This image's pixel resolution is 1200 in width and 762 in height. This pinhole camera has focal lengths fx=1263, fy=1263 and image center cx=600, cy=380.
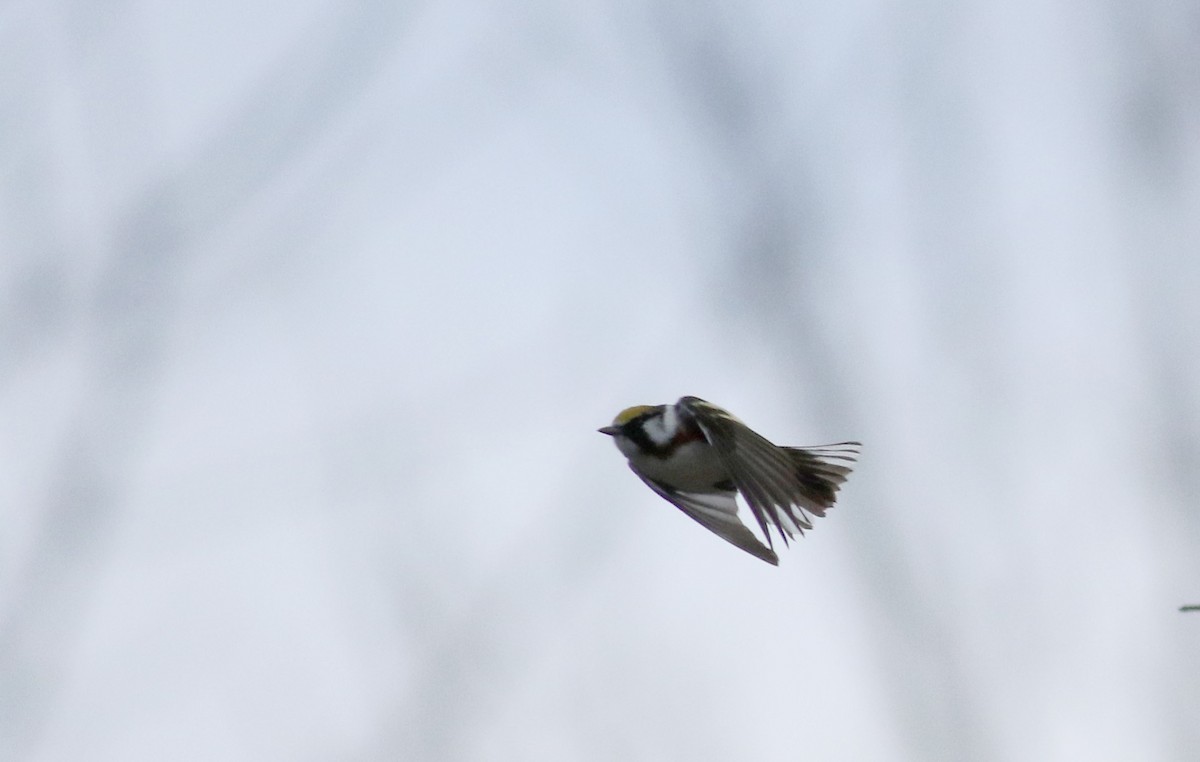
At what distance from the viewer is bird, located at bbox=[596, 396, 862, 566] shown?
3.77 metres

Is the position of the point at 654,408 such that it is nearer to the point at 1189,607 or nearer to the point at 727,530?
the point at 727,530

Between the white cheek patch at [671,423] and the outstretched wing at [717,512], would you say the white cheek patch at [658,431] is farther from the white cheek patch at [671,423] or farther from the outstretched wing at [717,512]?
the outstretched wing at [717,512]

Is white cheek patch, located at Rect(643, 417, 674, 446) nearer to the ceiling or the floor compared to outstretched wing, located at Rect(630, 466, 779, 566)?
nearer to the ceiling

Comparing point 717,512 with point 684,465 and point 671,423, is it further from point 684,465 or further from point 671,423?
point 671,423

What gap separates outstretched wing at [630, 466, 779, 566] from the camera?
3523 millimetres

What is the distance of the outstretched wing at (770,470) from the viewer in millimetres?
3477

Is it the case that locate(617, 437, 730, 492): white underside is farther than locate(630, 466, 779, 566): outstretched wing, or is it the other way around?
locate(617, 437, 730, 492): white underside

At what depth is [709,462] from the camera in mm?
3957

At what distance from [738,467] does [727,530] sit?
0.64ft

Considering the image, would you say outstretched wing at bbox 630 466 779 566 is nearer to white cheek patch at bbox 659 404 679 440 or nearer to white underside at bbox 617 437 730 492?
white underside at bbox 617 437 730 492

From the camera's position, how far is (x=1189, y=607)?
125 centimetres

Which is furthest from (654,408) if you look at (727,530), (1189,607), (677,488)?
(1189,607)

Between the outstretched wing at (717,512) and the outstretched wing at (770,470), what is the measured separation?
0.12 m

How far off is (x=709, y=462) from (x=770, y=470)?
25 centimetres
